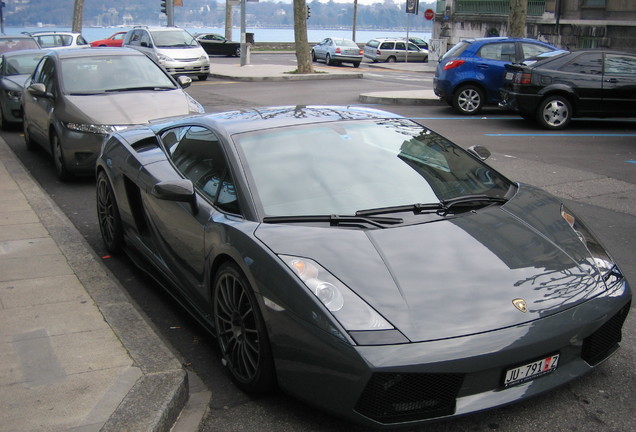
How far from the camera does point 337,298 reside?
3420 mm

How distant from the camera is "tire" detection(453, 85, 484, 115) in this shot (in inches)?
650

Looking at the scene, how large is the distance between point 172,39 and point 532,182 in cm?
2027

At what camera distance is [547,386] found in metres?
3.46

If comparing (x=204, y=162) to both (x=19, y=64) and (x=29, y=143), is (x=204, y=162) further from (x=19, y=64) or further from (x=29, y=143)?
(x=19, y=64)

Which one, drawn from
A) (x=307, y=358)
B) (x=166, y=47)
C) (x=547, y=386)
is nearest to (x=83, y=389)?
(x=307, y=358)

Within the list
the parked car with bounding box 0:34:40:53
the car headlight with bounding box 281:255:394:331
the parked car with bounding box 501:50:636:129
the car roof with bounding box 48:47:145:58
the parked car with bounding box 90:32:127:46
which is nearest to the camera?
the car headlight with bounding box 281:255:394:331

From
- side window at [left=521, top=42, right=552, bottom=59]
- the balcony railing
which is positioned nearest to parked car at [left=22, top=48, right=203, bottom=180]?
side window at [left=521, top=42, right=552, bottom=59]

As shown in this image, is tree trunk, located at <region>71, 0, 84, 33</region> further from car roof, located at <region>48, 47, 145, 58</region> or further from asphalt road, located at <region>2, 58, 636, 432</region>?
car roof, located at <region>48, 47, 145, 58</region>

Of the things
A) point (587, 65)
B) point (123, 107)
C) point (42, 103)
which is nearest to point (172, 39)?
point (587, 65)

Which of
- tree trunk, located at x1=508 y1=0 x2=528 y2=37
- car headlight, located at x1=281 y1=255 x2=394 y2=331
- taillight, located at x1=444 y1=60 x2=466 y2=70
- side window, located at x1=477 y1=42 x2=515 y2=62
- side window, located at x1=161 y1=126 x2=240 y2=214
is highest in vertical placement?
tree trunk, located at x1=508 y1=0 x2=528 y2=37

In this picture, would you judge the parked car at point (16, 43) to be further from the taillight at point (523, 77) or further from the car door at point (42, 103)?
the taillight at point (523, 77)

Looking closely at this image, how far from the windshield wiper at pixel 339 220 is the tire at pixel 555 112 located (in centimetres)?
1091

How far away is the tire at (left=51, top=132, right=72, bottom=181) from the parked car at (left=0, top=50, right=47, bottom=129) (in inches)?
149

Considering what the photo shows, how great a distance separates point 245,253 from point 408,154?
146cm
